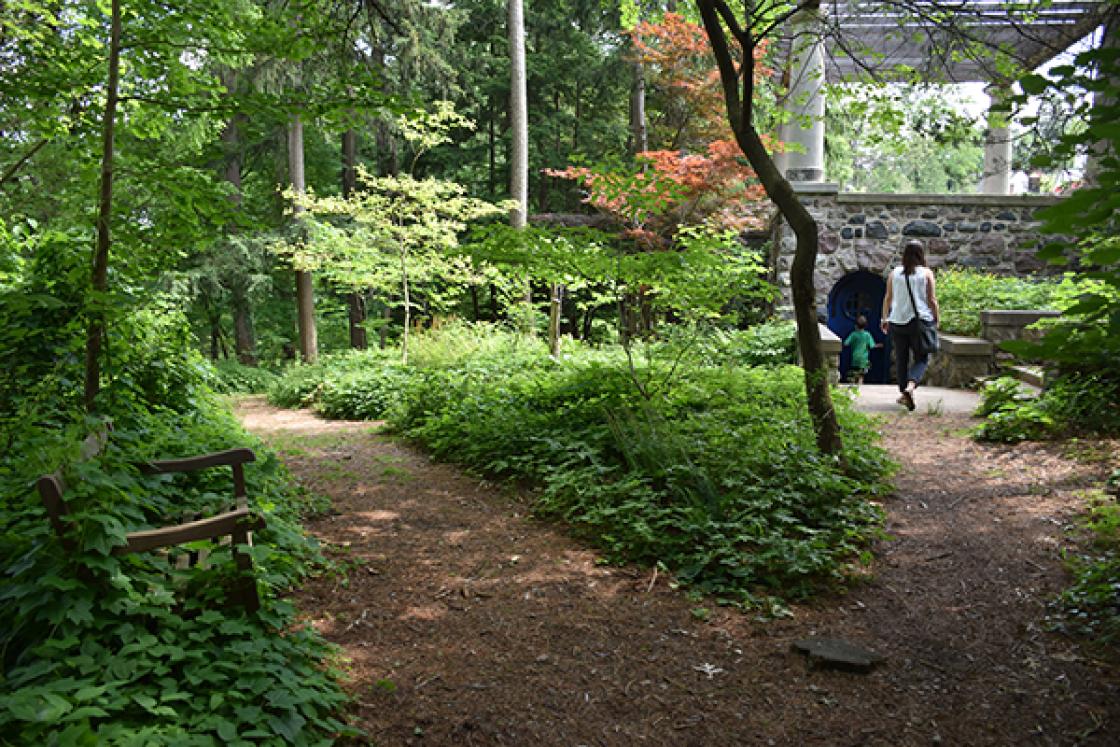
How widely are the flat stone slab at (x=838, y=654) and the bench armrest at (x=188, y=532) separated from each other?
2271 millimetres

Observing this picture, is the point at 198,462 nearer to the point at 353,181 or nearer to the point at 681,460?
the point at 681,460

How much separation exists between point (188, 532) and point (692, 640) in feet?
6.97

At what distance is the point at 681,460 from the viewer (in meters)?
4.96

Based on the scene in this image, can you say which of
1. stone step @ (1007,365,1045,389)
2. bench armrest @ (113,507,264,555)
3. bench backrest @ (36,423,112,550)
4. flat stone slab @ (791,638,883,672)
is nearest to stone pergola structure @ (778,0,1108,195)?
stone step @ (1007,365,1045,389)

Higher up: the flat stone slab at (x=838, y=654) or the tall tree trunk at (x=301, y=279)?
the tall tree trunk at (x=301, y=279)

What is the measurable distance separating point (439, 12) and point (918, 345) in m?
10.4

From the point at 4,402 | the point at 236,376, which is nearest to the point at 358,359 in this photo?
the point at 236,376

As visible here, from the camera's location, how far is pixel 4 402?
154 inches

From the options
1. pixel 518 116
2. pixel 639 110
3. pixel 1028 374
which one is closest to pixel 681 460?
pixel 1028 374

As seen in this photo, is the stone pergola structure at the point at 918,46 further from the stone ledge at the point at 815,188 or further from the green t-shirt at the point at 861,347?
the green t-shirt at the point at 861,347

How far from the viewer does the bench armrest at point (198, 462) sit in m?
3.20

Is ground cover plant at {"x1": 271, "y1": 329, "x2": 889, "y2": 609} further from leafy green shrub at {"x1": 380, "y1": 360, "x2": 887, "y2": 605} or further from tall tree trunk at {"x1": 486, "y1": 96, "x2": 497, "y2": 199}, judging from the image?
tall tree trunk at {"x1": 486, "y1": 96, "x2": 497, "y2": 199}

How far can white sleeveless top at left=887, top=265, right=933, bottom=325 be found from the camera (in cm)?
747

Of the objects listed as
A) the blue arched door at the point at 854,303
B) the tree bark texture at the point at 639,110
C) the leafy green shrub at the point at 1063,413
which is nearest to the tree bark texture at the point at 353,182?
the tree bark texture at the point at 639,110
